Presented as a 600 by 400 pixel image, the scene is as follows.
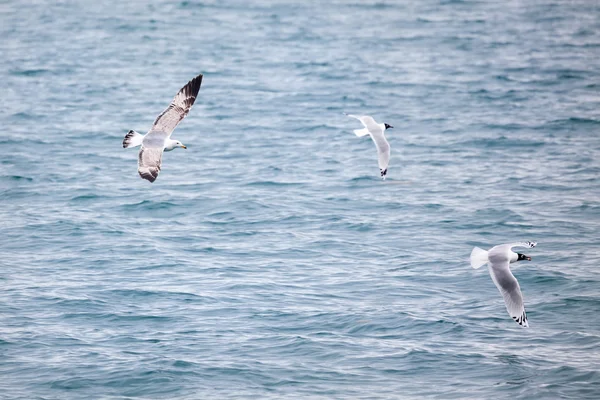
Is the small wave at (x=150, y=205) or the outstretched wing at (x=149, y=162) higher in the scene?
the outstretched wing at (x=149, y=162)

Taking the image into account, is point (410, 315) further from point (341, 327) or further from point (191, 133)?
point (191, 133)

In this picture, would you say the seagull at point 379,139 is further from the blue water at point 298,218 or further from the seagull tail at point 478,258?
the seagull tail at point 478,258

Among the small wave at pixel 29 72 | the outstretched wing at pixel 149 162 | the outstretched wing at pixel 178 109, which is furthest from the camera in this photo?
the small wave at pixel 29 72

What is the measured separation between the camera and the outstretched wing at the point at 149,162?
16.2 meters

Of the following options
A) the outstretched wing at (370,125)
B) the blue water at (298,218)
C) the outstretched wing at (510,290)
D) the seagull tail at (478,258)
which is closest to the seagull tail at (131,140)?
the blue water at (298,218)

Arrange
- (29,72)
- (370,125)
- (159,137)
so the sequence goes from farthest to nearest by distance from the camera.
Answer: (29,72), (370,125), (159,137)

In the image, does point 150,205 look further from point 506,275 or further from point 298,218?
point 506,275

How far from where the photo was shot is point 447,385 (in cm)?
1452

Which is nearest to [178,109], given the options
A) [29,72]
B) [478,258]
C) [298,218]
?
[298,218]

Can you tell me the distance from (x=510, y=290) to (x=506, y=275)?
25 centimetres

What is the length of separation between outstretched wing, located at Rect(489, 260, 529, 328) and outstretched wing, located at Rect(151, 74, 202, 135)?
231 inches

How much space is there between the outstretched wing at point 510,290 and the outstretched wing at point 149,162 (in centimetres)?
545

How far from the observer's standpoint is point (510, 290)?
15375 mm

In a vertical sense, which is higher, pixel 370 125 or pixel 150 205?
pixel 370 125
